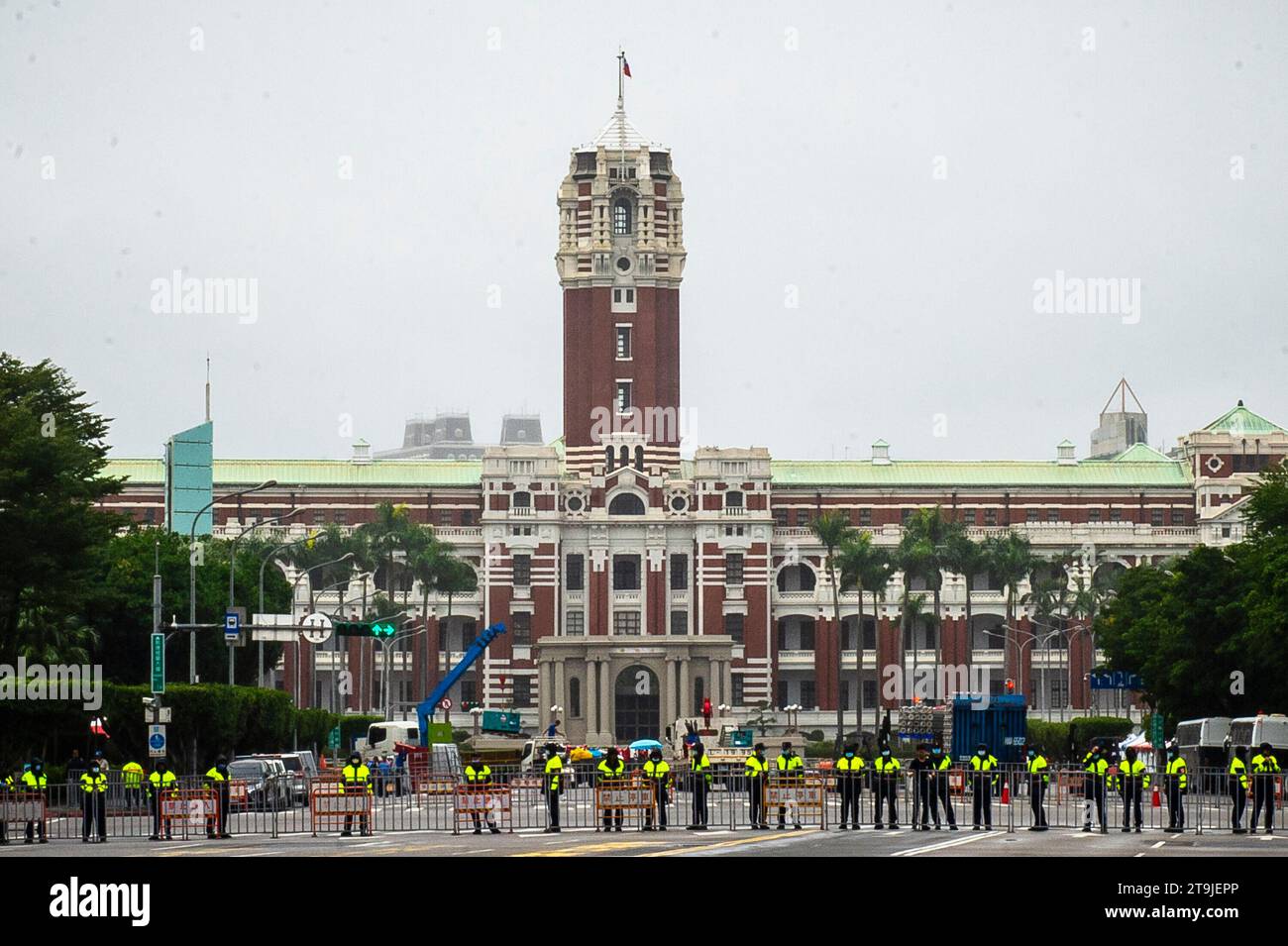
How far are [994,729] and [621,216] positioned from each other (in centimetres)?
7828

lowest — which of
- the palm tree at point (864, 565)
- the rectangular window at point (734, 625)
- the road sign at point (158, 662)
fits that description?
the road sign at point (158, 662)

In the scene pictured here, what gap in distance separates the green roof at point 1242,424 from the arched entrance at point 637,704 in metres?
48.4

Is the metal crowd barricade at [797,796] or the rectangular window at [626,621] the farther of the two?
the rectangular window at [626,621]

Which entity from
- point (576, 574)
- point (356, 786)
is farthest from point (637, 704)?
point (356, 786)

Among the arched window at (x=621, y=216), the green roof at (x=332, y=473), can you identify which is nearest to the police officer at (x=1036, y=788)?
the arched window at (x=621, y=216)

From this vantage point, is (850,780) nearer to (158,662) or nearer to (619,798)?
(619,798)

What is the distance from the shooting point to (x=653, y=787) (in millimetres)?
50406

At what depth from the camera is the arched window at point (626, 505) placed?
158m

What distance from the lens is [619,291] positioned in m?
156

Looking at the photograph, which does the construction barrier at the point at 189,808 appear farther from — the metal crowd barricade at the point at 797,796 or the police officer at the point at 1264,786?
the police officer at the point at 1264,786

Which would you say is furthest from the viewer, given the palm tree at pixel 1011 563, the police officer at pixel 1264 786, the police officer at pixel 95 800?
the palm tree at pixel 1011 563

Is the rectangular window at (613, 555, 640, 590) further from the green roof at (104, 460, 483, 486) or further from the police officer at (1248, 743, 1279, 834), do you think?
the police officer at (1248, 743, 1279, 834)
